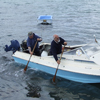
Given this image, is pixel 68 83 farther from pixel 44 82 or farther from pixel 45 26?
pixel 45 26

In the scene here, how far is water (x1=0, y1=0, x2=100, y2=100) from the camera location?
21.7 feet

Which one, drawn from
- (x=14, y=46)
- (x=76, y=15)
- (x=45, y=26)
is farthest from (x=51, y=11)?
(x=14, y=46)

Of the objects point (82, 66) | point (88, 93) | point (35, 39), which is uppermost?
point (35, 39)

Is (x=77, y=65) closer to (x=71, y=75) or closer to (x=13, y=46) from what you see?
(x=71, y=75)

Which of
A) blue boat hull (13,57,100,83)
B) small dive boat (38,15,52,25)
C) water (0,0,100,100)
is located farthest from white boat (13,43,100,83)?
small dive boat (38,15,52,25)

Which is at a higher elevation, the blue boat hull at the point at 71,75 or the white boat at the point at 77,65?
the white boat at the point at 77,65

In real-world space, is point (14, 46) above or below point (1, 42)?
above

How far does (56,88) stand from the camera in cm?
691

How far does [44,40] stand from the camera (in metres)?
13.1

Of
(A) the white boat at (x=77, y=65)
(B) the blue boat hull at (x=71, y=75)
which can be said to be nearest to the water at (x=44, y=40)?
(B) the blue boat hull at (x=71, y=75)

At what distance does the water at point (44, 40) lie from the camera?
6625 mm

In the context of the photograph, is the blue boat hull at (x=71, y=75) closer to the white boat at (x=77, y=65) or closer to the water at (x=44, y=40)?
the white boat at (x=77, y=65)

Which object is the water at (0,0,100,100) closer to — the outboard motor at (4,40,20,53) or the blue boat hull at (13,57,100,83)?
the blue boat hull at (13,57,100,83)

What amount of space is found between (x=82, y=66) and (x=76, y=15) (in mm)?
15286
